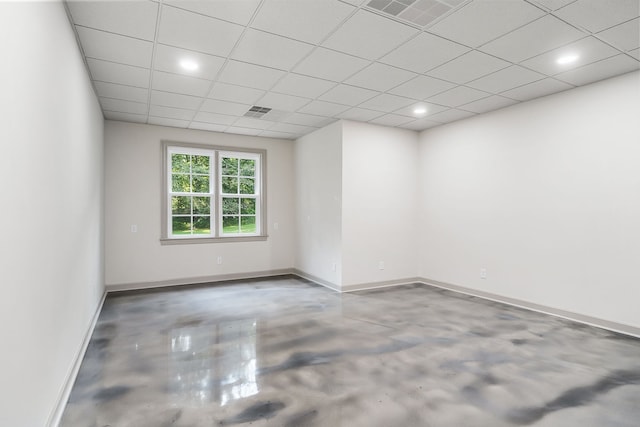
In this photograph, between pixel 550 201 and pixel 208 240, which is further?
pixel 208 240

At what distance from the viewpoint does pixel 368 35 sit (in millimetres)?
2834

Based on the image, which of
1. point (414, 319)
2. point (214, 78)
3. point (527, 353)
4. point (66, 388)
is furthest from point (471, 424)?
point (214, 78)

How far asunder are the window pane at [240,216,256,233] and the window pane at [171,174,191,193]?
1127 mm

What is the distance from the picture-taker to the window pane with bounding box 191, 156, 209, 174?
6.09m

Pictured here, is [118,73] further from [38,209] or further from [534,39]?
[534,39]

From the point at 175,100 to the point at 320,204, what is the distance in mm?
2749

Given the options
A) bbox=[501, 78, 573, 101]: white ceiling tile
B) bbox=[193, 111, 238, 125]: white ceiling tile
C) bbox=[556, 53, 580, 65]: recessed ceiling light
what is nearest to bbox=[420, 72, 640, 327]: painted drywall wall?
bbox=[501, 78, 573, 101]: white ceiling tile

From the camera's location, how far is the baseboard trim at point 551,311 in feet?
11.6

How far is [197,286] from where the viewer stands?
5.72 m

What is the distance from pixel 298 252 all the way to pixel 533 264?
394cm

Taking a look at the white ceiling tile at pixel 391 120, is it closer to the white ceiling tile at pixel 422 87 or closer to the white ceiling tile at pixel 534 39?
the white ceiling tile at pixel 422 87

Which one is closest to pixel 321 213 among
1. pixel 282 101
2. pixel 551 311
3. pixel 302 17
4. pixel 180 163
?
pixel 282 101

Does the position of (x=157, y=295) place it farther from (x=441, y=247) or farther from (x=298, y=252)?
(x=441, y=247)

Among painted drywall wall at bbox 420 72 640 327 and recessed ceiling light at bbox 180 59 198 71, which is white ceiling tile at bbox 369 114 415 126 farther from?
recessed ceiling light at bbox 180 59 198 71
